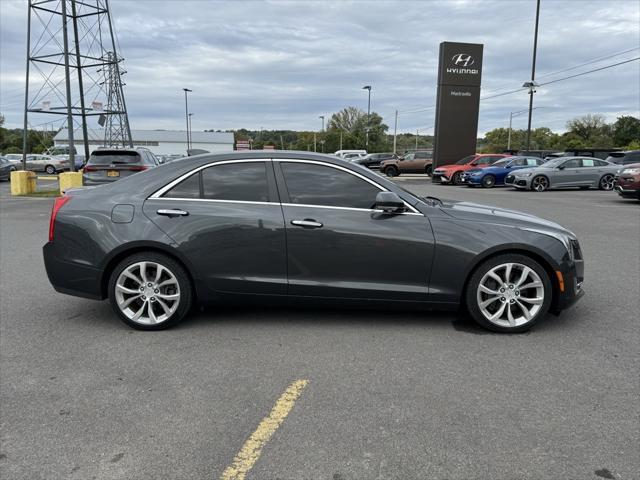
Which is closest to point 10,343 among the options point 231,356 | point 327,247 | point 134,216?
point 134,216

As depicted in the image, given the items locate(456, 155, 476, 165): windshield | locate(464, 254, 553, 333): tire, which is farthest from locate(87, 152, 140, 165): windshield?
locate(456, 155, 476, 165): windshield

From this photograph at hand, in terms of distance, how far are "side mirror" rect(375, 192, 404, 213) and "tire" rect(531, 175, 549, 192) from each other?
761 inches

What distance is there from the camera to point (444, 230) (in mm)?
4352

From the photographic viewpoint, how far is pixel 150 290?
447cm

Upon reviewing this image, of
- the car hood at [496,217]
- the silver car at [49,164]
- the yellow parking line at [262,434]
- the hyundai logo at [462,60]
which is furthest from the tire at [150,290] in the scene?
the silver car at [49,164]

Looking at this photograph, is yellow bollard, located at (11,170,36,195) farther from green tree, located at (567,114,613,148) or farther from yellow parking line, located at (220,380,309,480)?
green tree, located at (567,114,613,148)

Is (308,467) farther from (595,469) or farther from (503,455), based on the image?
(595,469)

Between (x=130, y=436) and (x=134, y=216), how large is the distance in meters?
2.13

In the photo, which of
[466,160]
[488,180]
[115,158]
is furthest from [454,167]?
[115,158]

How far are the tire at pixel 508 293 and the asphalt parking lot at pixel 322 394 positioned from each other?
0.48 feet

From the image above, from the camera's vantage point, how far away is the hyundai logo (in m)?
27.8

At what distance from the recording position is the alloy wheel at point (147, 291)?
445 centimetres

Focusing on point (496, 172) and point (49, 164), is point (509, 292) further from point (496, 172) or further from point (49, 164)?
point (49, 164)

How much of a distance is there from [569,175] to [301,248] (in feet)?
68.1
